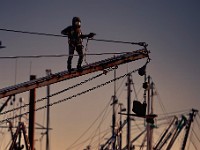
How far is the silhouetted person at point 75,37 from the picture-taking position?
15.9 metres

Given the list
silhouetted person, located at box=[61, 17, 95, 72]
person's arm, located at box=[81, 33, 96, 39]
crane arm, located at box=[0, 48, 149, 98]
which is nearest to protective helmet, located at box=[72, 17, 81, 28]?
silhouetted person, located at box=[61, 17, 95, 72]

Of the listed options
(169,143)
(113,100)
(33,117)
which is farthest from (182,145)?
(33,117)

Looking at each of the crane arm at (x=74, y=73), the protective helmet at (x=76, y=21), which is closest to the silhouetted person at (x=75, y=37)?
the protective helmet at (x=76, y=21)

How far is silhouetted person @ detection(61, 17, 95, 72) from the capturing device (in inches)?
627

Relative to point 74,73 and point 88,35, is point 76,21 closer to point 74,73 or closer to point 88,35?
point 88,35

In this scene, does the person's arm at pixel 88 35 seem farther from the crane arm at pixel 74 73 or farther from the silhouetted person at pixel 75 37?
the crane arm at pixel 74 73

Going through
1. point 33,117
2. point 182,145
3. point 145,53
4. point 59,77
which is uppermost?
point 145,53

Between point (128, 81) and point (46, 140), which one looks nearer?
point (128, 81)

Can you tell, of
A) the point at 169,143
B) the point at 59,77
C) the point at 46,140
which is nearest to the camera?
the point at 59,77

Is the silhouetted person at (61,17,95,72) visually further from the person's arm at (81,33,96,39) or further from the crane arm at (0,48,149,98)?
the crane arm at (0,48,149,98)

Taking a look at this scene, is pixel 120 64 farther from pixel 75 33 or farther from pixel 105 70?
pixel 75 33

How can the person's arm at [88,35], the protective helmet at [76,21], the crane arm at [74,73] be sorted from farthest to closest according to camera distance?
the person's arm at [88,35] → the protective helmet at [76,21] → the crane arm at [74,73]

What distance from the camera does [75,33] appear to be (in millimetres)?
15992

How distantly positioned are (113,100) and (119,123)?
18.0ft
